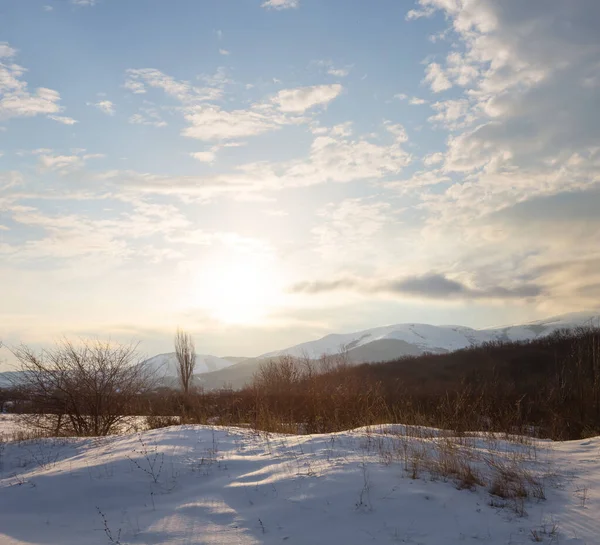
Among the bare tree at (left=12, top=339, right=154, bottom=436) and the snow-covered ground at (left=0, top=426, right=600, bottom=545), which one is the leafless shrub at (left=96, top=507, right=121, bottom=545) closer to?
the snow-covered ground at (left=0, top=426, right=600, bottom=545)

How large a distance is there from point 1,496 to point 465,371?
27.6m

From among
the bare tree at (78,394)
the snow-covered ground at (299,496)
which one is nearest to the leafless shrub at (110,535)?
the snow-covered ground at (299,496)

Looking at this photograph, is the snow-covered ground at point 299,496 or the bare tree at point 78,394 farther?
the bare tree at point 78,394

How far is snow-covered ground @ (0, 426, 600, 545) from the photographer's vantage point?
4070mm

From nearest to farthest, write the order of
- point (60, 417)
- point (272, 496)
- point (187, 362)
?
point (272, 496) < point (60, 417) < point (187, 362)

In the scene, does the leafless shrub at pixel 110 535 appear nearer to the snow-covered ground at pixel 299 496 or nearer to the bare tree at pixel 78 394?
the snow-covered ground at pixel 299 496

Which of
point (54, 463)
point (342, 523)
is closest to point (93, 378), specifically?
point (54, 463)

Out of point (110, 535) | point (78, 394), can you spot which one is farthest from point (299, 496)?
point (78, 394)

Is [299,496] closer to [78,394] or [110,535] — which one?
[110,535]

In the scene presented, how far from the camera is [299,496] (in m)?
4.71

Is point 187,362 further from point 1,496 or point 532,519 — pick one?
point 532,519

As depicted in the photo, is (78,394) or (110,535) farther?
(78,394)

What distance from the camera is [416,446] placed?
643 cm

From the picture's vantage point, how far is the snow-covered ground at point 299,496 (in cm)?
407
